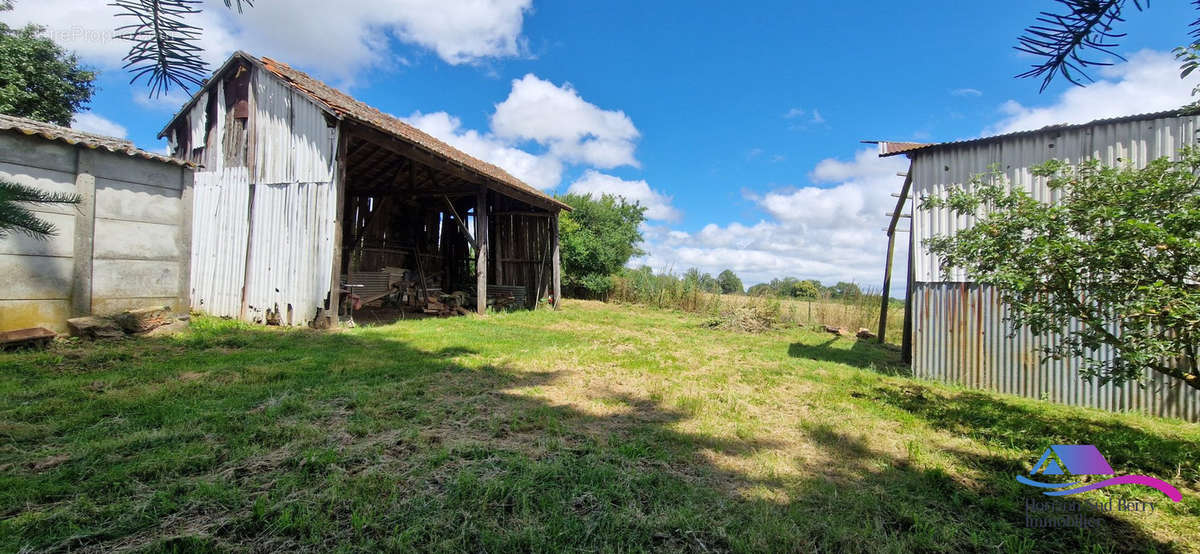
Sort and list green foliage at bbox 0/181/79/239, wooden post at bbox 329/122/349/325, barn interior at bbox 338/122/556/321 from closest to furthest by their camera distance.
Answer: green foliage at bbox 0/181/79/239 → wooden post at bbox 329/122/349/325 → barn interior at bbox 338/122/556/321

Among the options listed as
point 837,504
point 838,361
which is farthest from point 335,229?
point 838,361

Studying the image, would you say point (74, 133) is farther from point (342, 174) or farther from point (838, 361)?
point (838, 361)

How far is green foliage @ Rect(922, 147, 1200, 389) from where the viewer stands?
267 centimetres

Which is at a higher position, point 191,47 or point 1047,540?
point 191,47

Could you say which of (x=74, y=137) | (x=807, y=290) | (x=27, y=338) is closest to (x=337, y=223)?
(x=74, y=137)

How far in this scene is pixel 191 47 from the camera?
940 mm

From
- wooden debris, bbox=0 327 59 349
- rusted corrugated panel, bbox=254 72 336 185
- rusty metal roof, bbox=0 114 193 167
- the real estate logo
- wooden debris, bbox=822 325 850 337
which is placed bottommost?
the real estate logo

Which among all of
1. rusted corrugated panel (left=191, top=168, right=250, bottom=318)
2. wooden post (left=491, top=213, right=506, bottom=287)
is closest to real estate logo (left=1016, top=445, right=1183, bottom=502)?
rusted corrugated panel (left=191, top=168, right=250, bottom=318)

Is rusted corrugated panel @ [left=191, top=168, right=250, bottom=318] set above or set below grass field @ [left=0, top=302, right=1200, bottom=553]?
above

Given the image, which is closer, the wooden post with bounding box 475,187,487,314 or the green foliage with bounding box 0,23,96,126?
the green foliage with bounding box 0,23,96,126

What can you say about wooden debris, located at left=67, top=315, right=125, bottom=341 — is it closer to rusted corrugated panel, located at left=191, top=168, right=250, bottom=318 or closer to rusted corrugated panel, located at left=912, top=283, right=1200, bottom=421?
rusted corrugated panel, located at left=191, top=168, right=250, bottom=318

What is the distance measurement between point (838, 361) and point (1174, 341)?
4.86 m

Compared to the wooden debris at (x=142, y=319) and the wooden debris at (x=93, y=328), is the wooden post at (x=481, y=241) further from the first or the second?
the wooden debris at (x=93, y=328)

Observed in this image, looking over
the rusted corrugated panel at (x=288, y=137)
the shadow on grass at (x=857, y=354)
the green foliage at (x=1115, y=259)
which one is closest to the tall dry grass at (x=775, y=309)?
the shadow on grass at (x=857, y=354)
